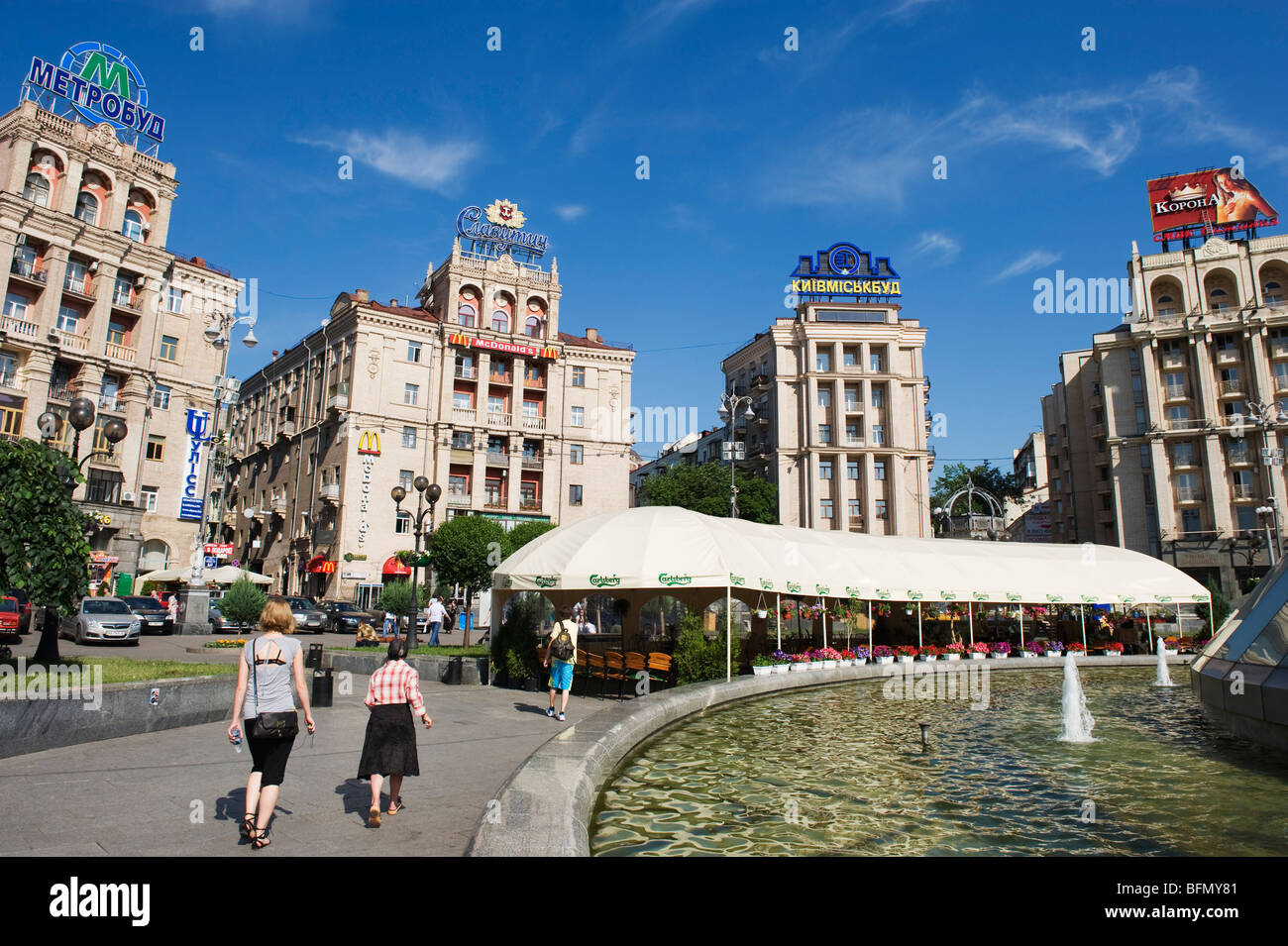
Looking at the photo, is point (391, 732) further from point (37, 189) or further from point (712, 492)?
point (712, 492)

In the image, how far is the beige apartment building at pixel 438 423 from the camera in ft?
161

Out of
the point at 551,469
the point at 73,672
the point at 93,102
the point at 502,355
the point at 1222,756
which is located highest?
the point at 93,102

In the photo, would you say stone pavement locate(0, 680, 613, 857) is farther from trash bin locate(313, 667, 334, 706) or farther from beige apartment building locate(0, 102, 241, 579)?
beige apartment building locate(0, 102, 241, 579)

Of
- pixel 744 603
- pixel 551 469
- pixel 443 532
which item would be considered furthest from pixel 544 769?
pixel 551 469

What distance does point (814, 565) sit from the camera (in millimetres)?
20812

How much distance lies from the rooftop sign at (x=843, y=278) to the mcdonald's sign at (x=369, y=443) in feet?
114

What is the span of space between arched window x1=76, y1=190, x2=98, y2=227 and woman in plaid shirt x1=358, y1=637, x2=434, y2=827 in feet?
156

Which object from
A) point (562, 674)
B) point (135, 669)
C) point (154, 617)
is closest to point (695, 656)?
point (562, 674)

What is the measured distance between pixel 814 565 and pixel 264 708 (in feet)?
55.4

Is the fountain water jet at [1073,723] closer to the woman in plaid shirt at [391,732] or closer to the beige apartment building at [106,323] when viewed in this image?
the woman in plaid shirt at [391,732]

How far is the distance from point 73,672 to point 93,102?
47596mm
